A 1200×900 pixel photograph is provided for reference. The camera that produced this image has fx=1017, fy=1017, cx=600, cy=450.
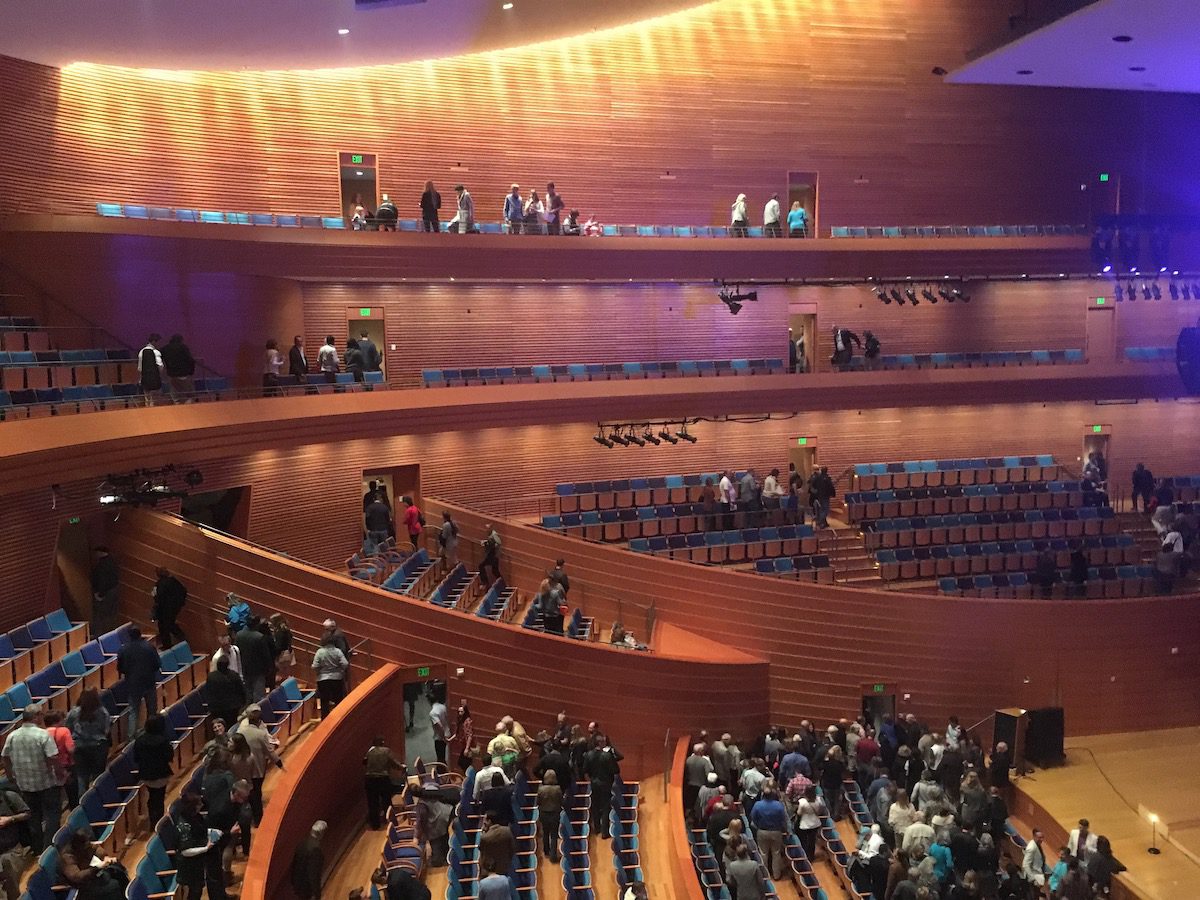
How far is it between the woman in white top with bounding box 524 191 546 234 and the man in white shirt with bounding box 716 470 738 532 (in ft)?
15.6

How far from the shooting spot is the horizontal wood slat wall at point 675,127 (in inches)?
544

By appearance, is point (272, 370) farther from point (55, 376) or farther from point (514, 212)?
point (514, 212)

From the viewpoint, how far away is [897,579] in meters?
14.8

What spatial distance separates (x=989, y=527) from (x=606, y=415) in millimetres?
6141

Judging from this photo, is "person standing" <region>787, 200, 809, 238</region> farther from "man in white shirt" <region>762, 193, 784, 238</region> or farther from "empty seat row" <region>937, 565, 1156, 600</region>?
"empty seat row" <region>937, 565, 1156, 600</region>

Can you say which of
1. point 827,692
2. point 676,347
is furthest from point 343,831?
point 676,347

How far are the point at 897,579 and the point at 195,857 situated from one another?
36.6ft

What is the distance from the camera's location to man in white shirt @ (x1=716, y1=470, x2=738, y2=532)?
15.0m

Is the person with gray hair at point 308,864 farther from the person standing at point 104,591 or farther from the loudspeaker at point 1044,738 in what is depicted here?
the loudspeaker at point 1044,738

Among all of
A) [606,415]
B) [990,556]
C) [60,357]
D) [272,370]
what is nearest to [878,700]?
[990,556]

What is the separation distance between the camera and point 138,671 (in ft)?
24.4

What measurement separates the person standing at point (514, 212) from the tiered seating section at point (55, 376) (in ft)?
18.0

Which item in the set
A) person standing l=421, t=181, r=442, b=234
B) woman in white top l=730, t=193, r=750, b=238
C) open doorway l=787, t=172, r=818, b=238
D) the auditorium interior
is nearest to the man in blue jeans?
the auditorium interior

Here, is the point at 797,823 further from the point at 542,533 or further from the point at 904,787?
the point at 542,533
